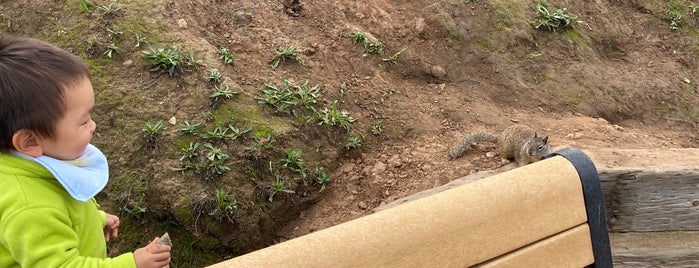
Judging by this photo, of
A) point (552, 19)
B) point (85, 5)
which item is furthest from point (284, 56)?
point (552, 19)

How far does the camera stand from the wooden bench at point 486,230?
152cm

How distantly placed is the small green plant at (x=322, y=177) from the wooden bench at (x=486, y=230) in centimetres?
177

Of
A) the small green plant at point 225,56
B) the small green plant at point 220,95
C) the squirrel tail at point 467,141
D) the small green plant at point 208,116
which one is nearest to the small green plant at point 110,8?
the small green plant at point 225,56

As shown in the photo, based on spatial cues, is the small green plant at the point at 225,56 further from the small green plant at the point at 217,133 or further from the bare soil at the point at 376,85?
the small green plant at the point at 217,133

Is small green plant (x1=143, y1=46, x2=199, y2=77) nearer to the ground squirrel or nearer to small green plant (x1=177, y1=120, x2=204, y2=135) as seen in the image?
small green plant (x1=177, y1=120, x2=204, y2=135)

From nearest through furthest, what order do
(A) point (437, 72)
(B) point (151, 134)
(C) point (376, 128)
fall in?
(B) point (151, 134) < (C) point (376, 128) < (A) point (437, 72)

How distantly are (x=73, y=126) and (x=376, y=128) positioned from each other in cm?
238

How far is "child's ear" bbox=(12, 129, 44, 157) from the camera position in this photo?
149 centimetres

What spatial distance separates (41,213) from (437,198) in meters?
1.08

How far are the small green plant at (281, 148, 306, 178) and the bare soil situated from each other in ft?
0.27

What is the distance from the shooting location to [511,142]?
139 inches

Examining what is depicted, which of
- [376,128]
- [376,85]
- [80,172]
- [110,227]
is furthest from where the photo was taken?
[376,85]

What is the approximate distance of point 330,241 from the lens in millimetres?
1523

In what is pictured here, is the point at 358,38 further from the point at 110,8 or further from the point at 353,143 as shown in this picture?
the point at 110,8
